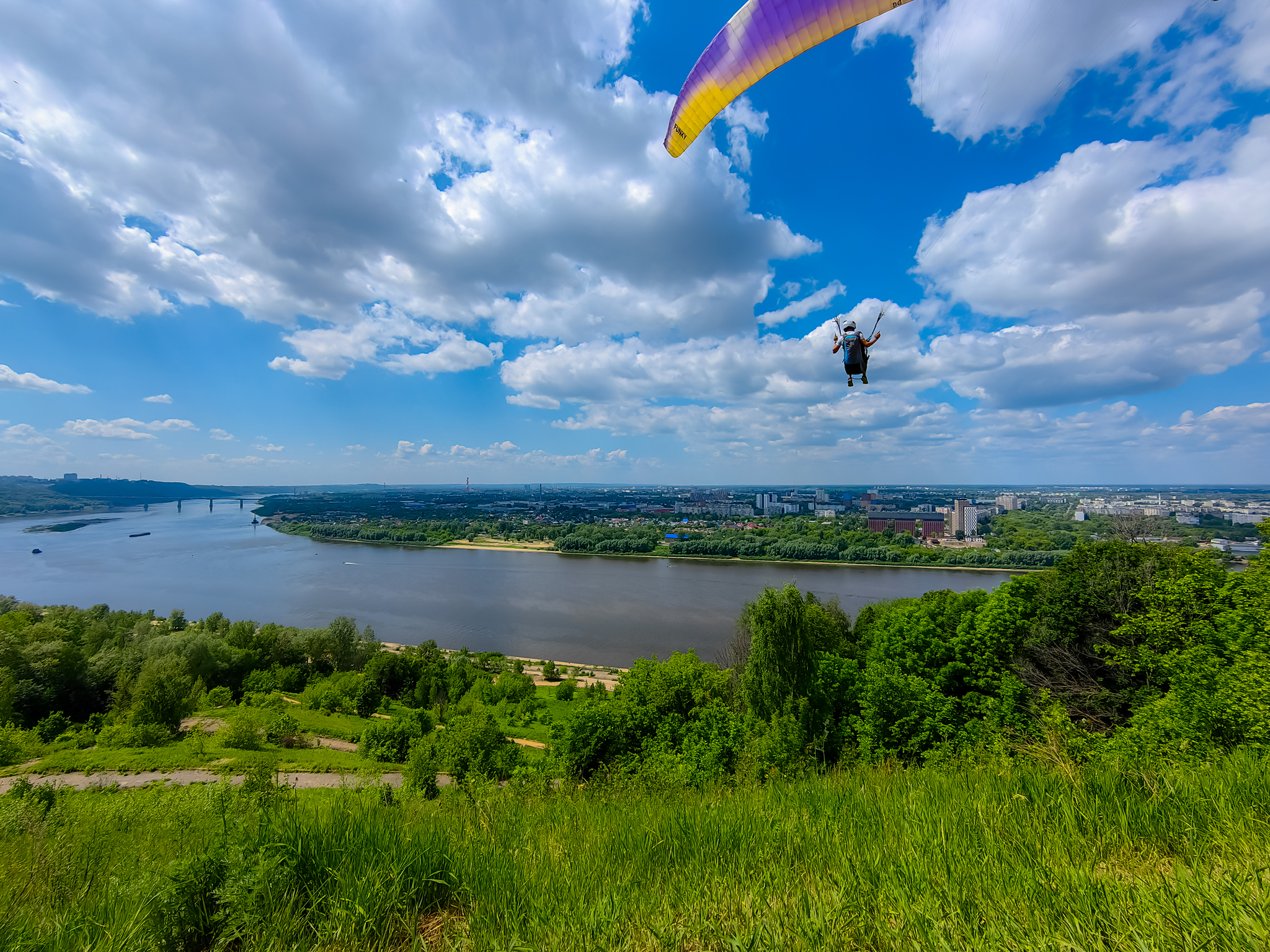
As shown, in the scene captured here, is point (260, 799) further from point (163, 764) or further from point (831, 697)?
point (163, 764)

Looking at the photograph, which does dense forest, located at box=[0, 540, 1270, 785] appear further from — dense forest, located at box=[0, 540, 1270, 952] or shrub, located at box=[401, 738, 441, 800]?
dense forest, located at box=[0, 540, 1270, 952]

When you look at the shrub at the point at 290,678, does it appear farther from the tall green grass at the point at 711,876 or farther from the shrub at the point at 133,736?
the tall green grass at the point at 711,876

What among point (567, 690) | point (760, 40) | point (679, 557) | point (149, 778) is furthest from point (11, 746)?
point (679, 557)

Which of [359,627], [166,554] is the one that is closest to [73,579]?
[166,554]

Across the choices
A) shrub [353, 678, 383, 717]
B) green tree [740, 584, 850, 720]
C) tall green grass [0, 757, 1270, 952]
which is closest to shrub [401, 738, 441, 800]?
green tree [740, 584, 850, 720]

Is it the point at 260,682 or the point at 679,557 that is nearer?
the point at 260,682

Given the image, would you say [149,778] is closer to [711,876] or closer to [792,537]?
[711,876]
